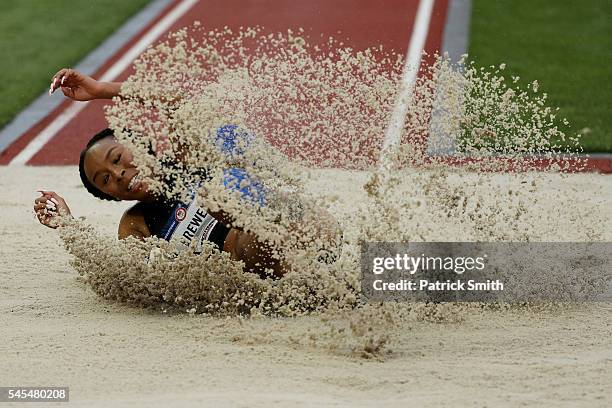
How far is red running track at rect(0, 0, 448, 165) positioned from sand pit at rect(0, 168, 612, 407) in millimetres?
3395

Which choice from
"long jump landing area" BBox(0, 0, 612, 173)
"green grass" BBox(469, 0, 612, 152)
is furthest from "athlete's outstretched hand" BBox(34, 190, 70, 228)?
"green grass" BBox(469, 0, 612, 152)

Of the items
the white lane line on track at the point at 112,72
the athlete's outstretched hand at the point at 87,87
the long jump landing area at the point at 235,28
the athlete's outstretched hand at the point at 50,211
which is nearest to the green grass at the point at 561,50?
the long jump landing area at the point at 235,28

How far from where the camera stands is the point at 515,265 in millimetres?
4230

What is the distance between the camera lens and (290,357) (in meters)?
3.53

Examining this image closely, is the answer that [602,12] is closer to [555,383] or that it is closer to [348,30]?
[348,30]

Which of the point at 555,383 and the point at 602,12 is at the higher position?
the point at 602,12

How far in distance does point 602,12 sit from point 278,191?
6766 millimetres

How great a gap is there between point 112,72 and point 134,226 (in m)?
4.37

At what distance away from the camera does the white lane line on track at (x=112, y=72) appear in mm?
6938

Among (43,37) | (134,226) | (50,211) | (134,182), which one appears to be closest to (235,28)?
(43,37)

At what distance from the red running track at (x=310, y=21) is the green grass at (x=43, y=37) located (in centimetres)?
32

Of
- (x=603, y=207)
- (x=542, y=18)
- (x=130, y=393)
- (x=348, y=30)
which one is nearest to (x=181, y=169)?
(x=130, y=393)

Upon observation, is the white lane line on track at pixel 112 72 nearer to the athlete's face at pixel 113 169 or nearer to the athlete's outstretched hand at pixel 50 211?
the athlete's outstretched hand at pixel 50 211

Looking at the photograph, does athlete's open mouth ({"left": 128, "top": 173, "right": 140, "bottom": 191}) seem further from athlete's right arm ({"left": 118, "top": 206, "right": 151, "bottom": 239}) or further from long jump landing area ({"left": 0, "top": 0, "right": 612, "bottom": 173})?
long jump landing area ({"left": 0, "top": 0, "right": 612, "bottom": 173})
